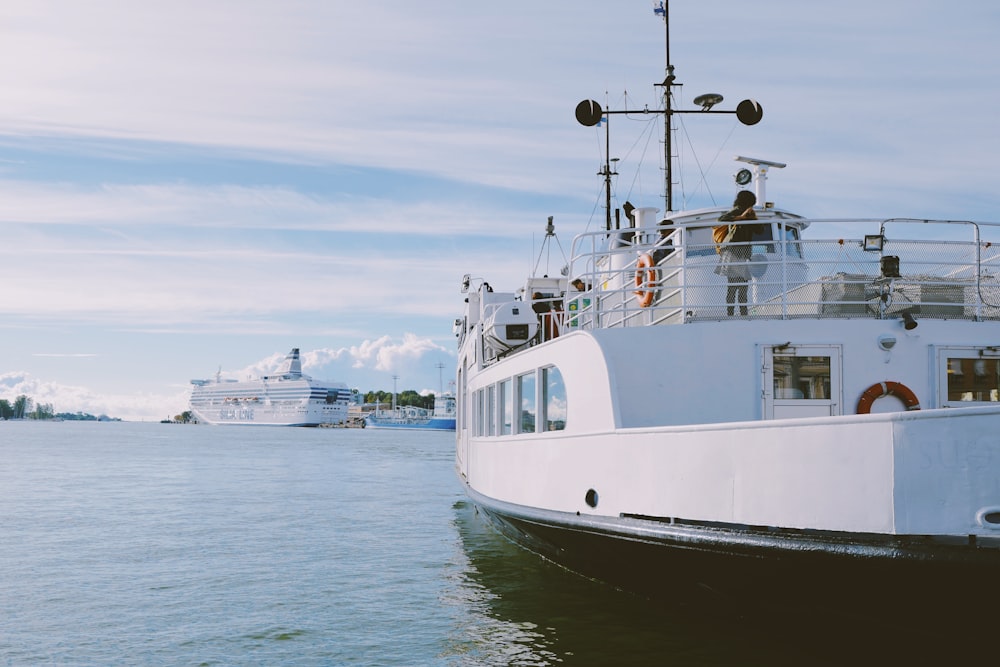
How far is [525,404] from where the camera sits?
37.2 ft

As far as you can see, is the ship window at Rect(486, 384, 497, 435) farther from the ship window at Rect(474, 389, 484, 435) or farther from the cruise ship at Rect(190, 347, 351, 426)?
the cruise ship at Rect(190, 347, 351, 426)

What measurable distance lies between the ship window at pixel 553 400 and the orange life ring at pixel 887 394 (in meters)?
3.02

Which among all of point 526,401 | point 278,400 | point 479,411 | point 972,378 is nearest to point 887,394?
point 972,378

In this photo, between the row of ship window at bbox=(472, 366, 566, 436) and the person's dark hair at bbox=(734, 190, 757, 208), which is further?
the row of ship window at bbox=(472, 366, 566, 436)

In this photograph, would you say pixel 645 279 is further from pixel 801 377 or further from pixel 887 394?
pixel 887 394

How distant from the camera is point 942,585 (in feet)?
19.3

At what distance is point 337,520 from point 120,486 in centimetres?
1258

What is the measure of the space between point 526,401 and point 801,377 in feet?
12.5

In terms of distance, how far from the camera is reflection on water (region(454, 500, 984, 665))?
6.44 m

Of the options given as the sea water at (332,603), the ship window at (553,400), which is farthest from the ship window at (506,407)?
the sea water at (332,603)

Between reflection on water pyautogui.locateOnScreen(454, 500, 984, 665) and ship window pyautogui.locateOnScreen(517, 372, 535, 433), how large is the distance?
1.75 meters

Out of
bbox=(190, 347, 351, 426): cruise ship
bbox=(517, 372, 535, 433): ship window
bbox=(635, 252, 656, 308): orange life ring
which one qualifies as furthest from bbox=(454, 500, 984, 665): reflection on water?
bbox=(190, 347, 351, 426): cruise ship

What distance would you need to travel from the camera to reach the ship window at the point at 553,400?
32.0ft

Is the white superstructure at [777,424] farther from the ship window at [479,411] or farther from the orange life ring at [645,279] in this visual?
the ship window at [479,411]
